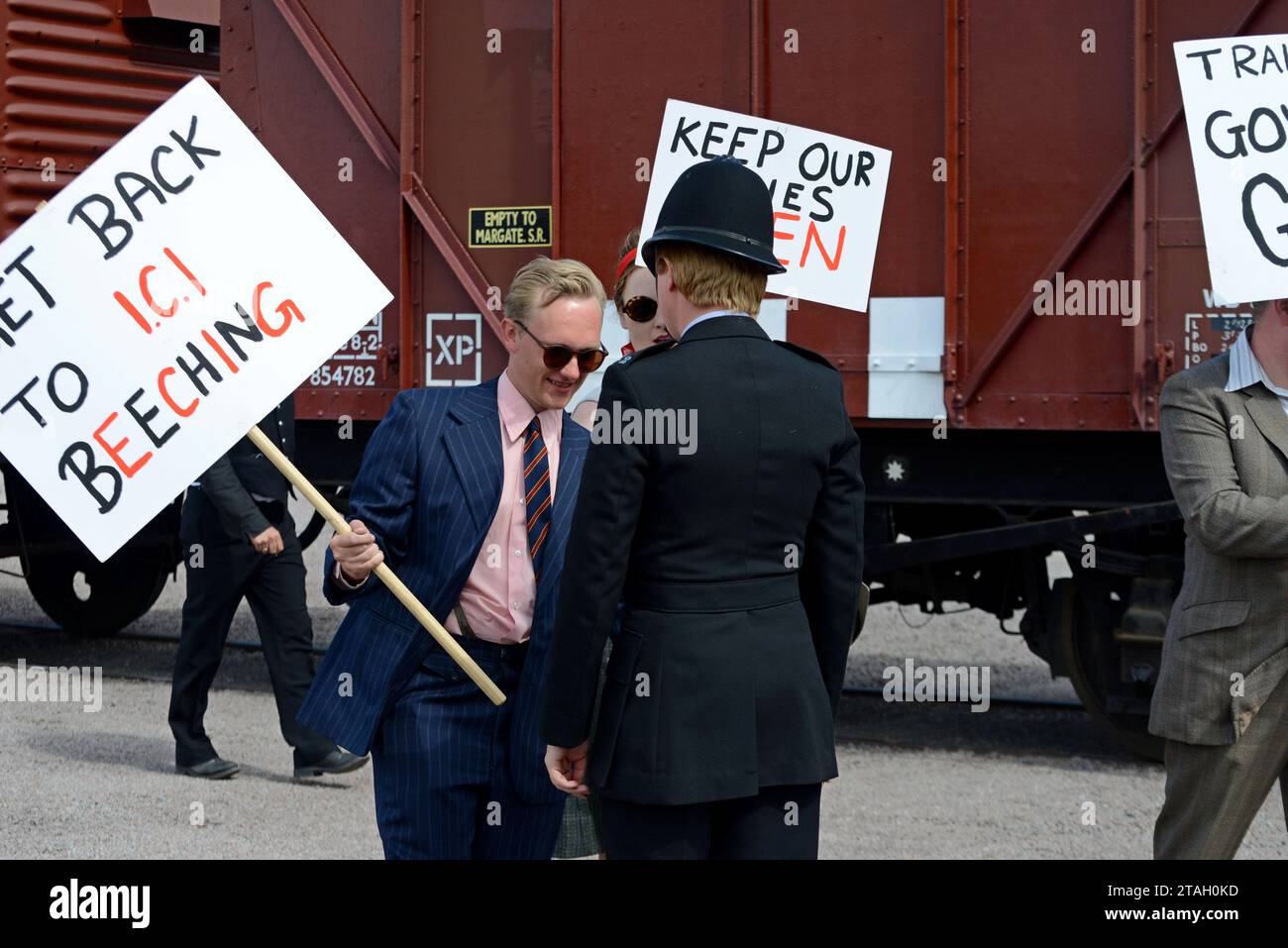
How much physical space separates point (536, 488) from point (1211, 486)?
155cm

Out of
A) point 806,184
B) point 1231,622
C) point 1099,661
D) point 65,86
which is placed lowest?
point 1099,661

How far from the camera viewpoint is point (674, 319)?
323 cm

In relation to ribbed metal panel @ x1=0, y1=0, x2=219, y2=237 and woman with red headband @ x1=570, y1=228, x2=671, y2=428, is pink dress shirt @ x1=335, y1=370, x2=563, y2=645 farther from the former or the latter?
ribbed metal panel @ x1=0, y1=0, x2=219, y2=237

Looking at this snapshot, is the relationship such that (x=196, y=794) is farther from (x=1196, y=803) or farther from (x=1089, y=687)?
(x=1196, y=803)

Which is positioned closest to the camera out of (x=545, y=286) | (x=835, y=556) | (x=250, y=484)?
(x=835, y=556)

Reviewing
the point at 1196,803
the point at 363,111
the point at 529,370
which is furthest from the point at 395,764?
the point at 363,111

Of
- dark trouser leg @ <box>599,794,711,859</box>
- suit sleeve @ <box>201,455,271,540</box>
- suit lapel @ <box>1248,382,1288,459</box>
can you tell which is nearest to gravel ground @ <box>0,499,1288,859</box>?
suit sleeve @ <box>201,455,271,540</box>

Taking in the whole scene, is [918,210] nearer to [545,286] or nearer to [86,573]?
[545,286]

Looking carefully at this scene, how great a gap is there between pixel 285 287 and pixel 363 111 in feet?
16.3

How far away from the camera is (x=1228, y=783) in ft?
12.9

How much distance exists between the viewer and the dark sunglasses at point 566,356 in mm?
3564

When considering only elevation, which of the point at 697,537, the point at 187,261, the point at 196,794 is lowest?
the point at 196,794

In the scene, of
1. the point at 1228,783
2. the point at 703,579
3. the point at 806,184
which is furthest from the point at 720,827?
the point at 806,184

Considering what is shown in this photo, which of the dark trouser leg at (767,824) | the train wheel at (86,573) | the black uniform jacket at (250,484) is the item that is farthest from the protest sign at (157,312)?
the train wheel at (86,573)
